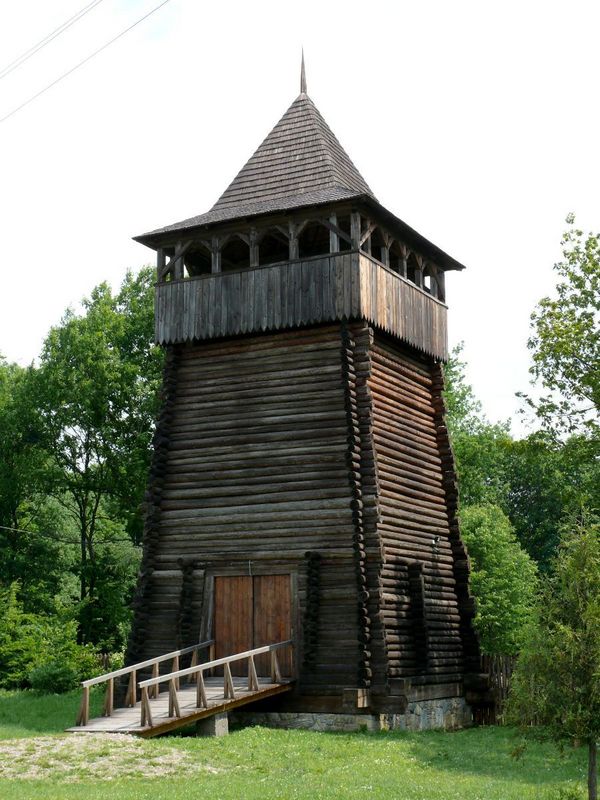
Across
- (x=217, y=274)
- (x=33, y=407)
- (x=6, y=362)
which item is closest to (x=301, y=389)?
(x=217, y=274)

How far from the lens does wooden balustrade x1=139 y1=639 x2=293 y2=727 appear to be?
19.3 m

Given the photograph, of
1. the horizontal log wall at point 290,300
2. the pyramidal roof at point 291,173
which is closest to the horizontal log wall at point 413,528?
the horizontal log wall at point 290,300

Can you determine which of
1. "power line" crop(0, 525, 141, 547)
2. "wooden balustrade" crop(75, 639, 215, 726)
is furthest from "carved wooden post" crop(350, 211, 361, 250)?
"power line" crop(0, 525, 141, 547)

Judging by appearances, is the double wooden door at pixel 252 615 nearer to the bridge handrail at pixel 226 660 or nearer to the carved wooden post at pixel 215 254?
the bridge handrail at pixel 226 660

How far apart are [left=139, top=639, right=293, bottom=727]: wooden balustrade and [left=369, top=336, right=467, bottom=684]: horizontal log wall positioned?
249 centimetres

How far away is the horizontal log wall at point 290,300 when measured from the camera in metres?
24.4

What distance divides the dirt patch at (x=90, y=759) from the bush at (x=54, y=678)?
1182 centimetres

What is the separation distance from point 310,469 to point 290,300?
4.03 meters

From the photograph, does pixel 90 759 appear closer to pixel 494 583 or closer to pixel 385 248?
pixel 385 248

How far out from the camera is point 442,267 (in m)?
29.4

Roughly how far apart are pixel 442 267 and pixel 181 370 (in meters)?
8.15

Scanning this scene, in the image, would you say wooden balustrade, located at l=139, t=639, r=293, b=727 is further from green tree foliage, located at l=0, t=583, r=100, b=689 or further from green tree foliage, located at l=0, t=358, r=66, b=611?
green tree foliage, located at l=0, t=358, r=66, b=611

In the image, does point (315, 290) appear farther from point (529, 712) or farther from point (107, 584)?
point (107, 584)

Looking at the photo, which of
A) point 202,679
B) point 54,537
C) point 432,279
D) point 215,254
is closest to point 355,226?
point 215,254
